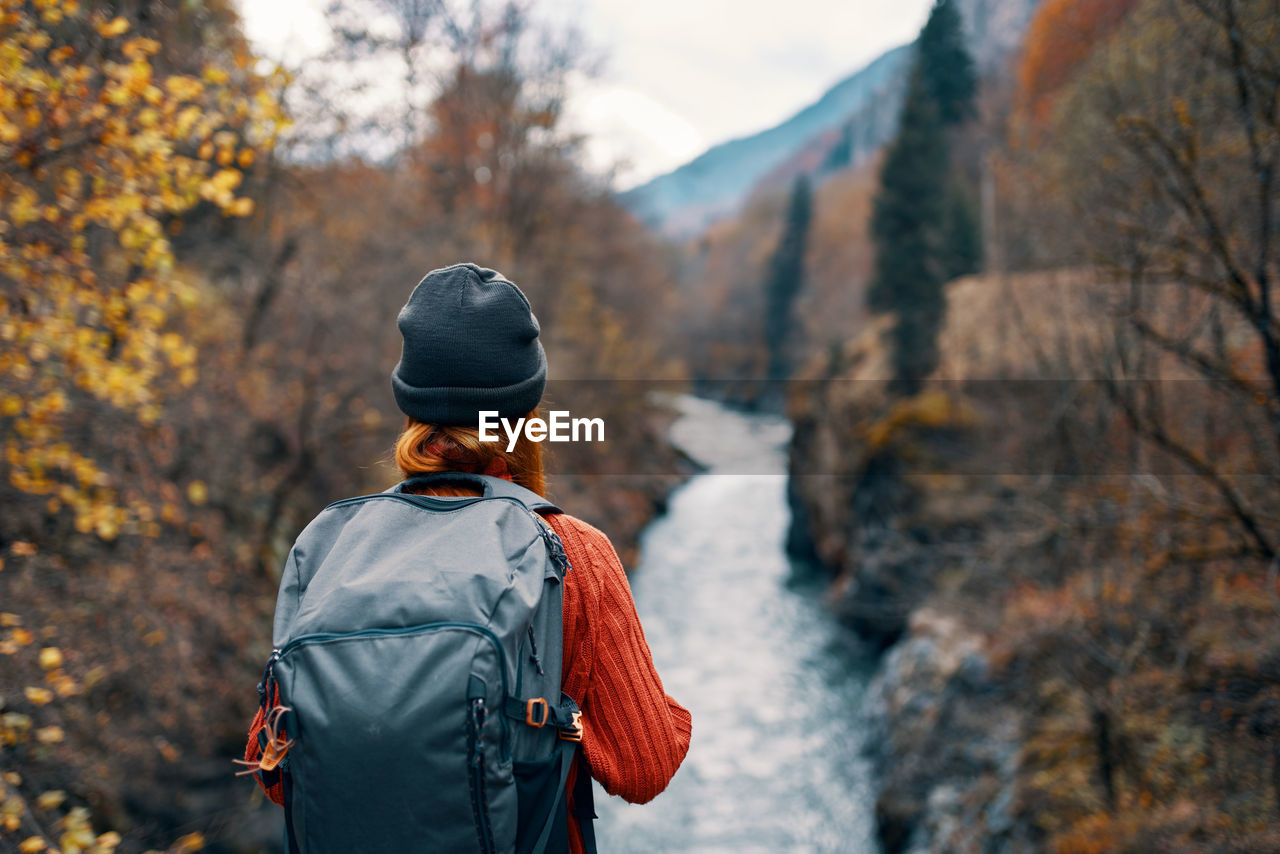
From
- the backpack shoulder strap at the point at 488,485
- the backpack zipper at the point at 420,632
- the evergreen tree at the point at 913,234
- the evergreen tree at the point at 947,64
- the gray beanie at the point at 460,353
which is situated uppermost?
the evergreen tree at the point at 947,64

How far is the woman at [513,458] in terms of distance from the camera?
1.34 metres

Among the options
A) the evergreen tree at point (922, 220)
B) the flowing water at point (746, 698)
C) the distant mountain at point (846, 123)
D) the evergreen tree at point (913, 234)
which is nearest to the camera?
the flowing water at point (746, 698)

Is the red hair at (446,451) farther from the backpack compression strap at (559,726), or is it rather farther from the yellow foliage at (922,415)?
the yellow foliage at (922,415)

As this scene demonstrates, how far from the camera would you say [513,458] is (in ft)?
5.02

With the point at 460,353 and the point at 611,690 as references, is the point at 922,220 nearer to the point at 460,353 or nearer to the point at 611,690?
the point at 460,353

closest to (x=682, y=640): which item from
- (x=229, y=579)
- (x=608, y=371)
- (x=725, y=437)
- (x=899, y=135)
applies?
(x=608, y=371)

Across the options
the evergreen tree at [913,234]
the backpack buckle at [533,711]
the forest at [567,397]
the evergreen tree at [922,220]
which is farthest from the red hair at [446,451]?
the evergreen tree at [913,234]

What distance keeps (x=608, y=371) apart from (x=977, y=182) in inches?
493

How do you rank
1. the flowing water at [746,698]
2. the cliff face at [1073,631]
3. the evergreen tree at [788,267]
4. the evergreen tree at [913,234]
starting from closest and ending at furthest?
the cliff face at [1073,631]
the flowing water at [746,698]
the evergreen tree at [913,234]
the evergreen tree at [788,267]

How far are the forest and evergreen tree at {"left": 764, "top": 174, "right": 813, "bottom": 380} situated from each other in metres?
23.3

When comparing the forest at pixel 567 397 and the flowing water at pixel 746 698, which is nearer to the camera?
the forest at pixel 567 397

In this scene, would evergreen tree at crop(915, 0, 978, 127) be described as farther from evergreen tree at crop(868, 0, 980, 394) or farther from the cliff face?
the cliff face

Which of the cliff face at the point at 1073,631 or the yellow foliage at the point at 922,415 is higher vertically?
the yellow foliage at the point at 922,415

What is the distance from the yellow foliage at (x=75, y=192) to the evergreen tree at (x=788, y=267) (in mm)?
39401
